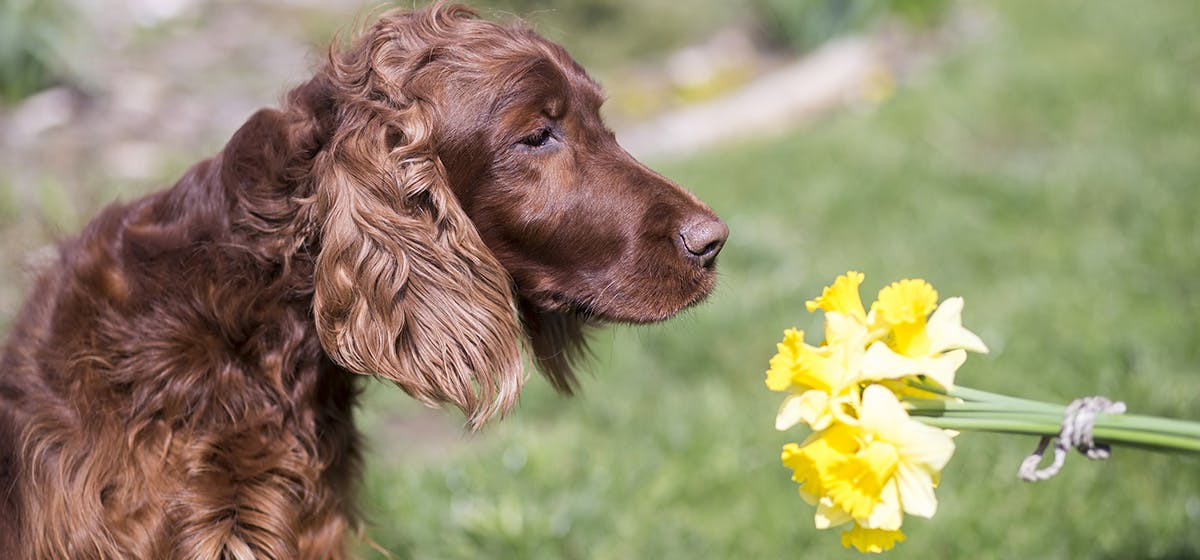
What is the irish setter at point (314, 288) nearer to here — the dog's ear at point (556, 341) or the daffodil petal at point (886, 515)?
the dog's ear at point (556, 341)

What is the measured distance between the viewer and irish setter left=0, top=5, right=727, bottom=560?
2090mm

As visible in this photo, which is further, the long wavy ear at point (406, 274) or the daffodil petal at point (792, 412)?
the long wavy ear at point (406, 274)

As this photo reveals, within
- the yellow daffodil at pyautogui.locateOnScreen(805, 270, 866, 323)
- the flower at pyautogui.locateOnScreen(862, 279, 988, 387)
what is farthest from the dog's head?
the flower at pyautogui.locateOnScreen(862, 279, 988, 387)

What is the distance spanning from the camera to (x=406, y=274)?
209 cm

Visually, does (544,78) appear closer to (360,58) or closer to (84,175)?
(360,58)

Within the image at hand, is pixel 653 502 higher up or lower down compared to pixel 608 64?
lower down

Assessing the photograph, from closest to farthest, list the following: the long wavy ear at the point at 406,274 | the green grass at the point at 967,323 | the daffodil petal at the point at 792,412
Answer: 1. the daffodil petal at the point at 792,412
2. the long wavy ear at the point at 406,274
3. the green grass at the point at 967,323

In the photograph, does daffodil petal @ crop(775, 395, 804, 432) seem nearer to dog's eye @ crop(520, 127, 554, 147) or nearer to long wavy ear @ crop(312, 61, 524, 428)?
long wavy ear @ crop(312, 61, 524, 428)

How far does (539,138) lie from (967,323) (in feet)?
8.21

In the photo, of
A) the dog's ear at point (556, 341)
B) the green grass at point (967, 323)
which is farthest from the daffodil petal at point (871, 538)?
the green grass at point (967, 323)

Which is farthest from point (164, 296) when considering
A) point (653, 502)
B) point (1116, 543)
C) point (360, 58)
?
point (1116, 543)

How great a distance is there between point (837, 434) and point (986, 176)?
4.15m

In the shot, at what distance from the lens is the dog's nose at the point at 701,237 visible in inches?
89.8

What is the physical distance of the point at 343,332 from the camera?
206 cm
